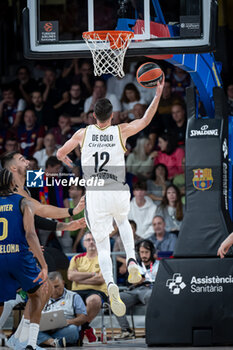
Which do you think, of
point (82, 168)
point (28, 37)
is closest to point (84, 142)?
point (82, 168)

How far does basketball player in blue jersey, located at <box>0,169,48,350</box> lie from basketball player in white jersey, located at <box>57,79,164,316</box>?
93 cm

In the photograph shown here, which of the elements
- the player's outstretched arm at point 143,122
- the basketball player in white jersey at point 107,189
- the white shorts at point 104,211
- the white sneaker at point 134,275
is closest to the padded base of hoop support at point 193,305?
the white sneaker at point 134,275

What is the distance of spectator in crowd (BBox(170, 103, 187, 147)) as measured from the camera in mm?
10631

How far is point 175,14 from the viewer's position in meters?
9.01

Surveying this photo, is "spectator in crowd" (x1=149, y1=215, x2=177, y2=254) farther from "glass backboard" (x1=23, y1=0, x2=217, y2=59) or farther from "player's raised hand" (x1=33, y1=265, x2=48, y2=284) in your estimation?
"glass backboard" (x1=23, y1=0, x2=217, y2=59)

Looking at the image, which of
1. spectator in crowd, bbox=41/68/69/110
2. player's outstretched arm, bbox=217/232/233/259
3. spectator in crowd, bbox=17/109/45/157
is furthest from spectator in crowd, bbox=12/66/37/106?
→ player's outstretched arm, bbox=217/232/233/259

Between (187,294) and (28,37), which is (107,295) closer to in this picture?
(187,294)

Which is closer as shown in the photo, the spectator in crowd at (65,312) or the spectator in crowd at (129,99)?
the spectator in crowd at (65,312)

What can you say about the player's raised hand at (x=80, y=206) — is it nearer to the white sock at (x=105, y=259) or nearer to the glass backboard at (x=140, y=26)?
the white sock at (x=105, y=259)

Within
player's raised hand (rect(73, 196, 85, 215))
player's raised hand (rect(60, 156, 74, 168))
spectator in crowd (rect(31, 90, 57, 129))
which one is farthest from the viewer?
spectator in crowd (rect(31, 90, 57, 129))

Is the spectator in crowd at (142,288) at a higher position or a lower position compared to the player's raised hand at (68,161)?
lower

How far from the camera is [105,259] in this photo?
9.14 metres

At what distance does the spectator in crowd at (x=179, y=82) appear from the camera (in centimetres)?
1086

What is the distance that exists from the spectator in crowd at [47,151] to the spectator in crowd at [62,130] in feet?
0.24
